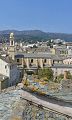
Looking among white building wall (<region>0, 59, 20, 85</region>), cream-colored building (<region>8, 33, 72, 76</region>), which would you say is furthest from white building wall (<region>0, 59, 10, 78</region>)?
cream-colored building (<region>8, 33, 72, 76</region>)

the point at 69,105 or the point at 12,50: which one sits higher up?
the point at 69,105

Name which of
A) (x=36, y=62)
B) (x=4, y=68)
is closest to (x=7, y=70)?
(x=4, y=68)

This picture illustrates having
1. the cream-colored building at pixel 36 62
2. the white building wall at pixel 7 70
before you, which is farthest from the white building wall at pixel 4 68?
the cream-colored building at pixel 36 62

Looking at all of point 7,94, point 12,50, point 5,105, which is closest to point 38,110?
point 5,105

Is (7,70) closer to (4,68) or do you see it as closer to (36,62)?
(4,68)

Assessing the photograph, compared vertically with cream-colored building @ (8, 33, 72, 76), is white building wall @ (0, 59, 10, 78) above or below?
above

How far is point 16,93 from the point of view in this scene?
229 inches

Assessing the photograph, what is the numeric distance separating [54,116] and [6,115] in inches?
22.8

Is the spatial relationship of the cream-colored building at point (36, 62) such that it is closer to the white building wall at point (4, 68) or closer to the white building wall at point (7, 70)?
the white building wall at point (7, 70)

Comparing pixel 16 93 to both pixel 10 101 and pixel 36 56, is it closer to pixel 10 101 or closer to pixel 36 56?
pixel 10 101

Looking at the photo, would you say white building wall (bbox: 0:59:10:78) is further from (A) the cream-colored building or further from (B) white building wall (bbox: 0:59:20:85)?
(A) the cream-colored building

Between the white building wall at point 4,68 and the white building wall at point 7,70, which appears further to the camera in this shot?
the white building wall at point 4,68

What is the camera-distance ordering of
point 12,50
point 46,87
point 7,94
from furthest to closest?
point 12,50 < point 46,87 < point 7,94

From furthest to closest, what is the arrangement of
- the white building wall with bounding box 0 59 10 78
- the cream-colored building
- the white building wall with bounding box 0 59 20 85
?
1. the cream-colored building
2. the white building wall with bounding box 0 59 10 78
3. the white building wall with bounding box 0 59 20 85
